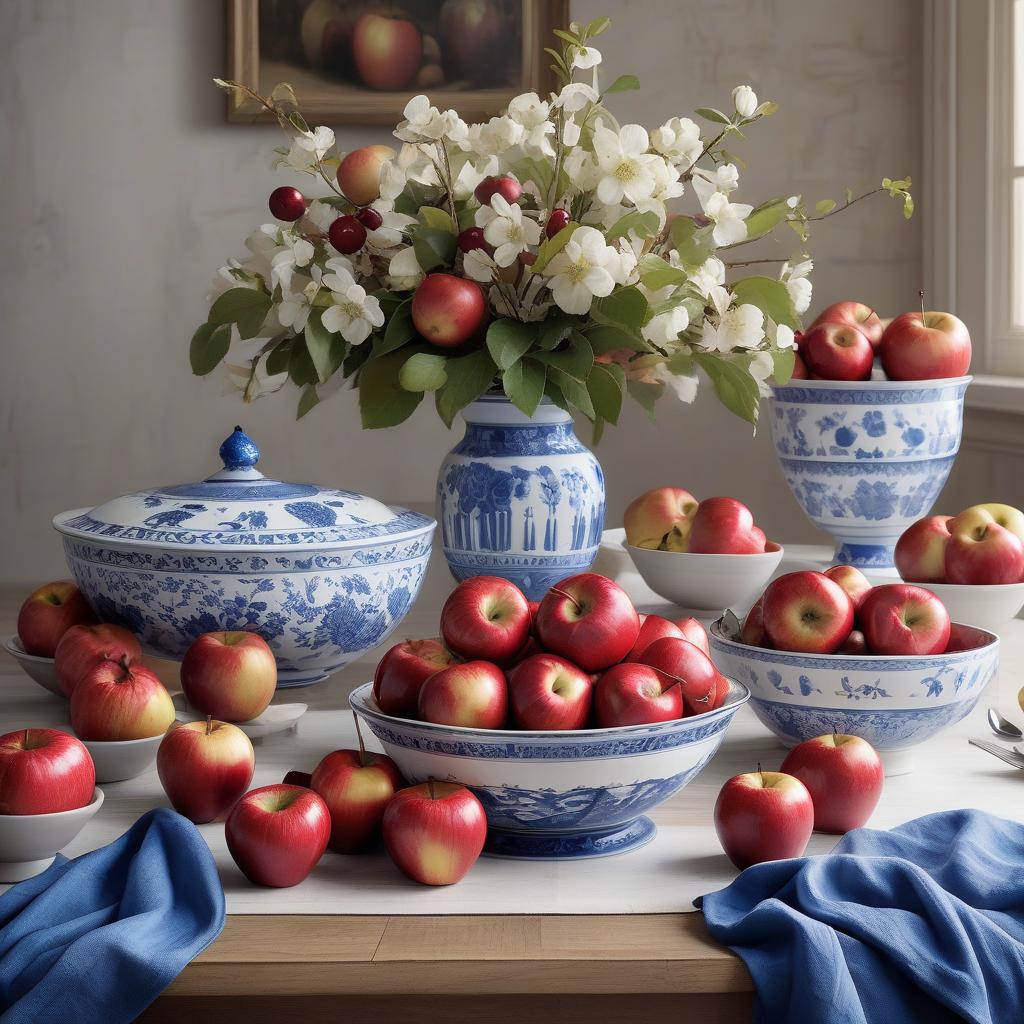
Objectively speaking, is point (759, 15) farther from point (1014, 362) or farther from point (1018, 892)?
point (1018, 892)

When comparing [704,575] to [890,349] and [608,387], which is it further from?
[890,349]

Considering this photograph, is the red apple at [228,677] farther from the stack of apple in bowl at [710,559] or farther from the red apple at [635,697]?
the stack of apple in bowl at [710,559]

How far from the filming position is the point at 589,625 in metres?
0.84

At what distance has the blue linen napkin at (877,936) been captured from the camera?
0.68 meters

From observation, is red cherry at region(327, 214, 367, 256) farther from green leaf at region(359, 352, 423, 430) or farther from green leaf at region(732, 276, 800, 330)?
green leaf at region(732, 276, 800, 330)

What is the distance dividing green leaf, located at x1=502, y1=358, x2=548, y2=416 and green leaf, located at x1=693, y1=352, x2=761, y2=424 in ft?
0.60

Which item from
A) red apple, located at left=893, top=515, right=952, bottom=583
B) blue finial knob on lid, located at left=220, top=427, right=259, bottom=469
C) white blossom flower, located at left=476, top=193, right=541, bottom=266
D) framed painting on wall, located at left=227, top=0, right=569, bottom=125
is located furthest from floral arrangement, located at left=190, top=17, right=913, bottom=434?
framed painting on wall, located at left=227, top=0, right=569, bottom=125

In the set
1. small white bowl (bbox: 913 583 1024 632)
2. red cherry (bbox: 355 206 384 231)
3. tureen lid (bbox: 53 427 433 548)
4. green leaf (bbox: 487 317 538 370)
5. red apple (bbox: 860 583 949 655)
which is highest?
red cherry (bbox: 355 206 384 231)

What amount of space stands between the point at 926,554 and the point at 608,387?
1.33 feet

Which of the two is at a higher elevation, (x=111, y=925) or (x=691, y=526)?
(x=691, y=526)

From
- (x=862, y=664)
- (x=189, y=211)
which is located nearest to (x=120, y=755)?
(x=862, y=664)

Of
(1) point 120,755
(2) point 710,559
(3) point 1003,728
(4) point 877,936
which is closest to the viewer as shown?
(4) point 877,936

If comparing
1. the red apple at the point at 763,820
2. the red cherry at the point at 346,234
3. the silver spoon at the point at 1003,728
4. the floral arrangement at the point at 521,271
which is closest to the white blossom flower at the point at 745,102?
the floral arrangement at the point at 521,271

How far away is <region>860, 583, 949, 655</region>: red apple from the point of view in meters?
0.98
